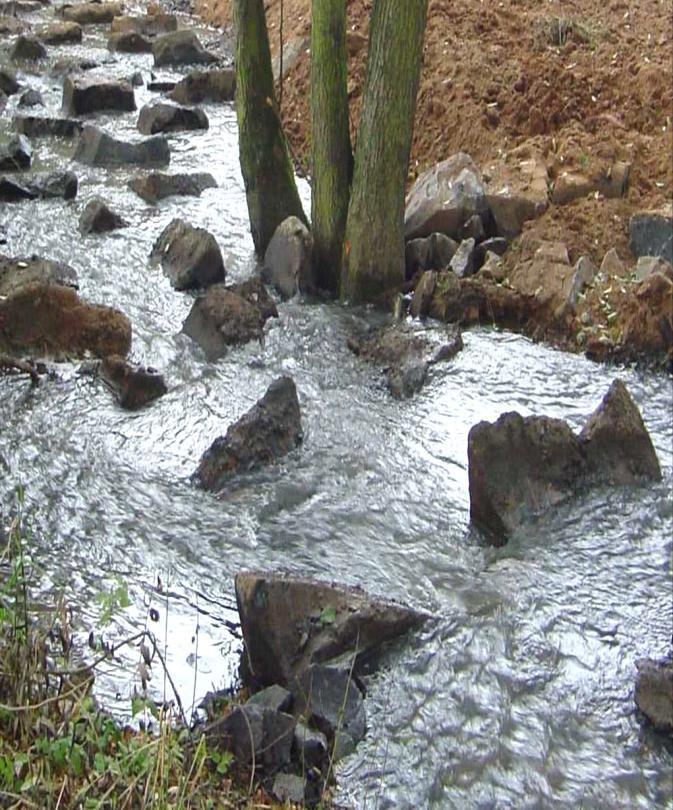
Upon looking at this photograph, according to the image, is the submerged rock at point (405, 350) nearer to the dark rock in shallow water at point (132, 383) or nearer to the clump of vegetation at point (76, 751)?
the dark rock in shallow water at point (132, 383)

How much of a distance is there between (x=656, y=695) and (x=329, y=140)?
16.9ft

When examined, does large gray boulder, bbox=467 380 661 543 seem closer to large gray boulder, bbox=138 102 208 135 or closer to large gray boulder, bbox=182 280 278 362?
large gray boulder, bbox=182 280 278 362

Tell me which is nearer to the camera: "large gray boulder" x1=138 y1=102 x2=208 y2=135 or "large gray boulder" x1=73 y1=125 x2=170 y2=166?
"large gray boulder" x1=73 y1=125 x2=170 y2=166

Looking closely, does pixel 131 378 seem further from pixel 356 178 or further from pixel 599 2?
pixel 599 2

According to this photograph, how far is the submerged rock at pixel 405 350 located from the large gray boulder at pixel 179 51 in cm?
948

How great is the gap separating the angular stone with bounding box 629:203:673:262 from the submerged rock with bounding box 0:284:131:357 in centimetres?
375

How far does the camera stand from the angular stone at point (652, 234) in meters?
8.94

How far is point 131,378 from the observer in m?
7.59

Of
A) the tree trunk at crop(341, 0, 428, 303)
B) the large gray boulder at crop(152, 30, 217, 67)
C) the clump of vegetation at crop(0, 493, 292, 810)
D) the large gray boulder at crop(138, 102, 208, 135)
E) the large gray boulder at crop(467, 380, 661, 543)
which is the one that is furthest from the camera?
the large gray boulder at crop(152, 30, 217, 67)

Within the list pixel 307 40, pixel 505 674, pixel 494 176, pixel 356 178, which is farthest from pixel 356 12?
pixel 505 674

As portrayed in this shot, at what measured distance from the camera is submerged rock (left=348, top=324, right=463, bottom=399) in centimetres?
791

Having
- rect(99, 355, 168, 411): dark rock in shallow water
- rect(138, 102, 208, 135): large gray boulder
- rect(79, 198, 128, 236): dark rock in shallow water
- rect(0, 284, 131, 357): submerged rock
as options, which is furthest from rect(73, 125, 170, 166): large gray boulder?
rect(99, 355, 168, 411): dark rock in shallow water

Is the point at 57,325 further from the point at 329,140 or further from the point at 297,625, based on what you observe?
the point at 297,625

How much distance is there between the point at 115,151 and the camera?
1235cm
